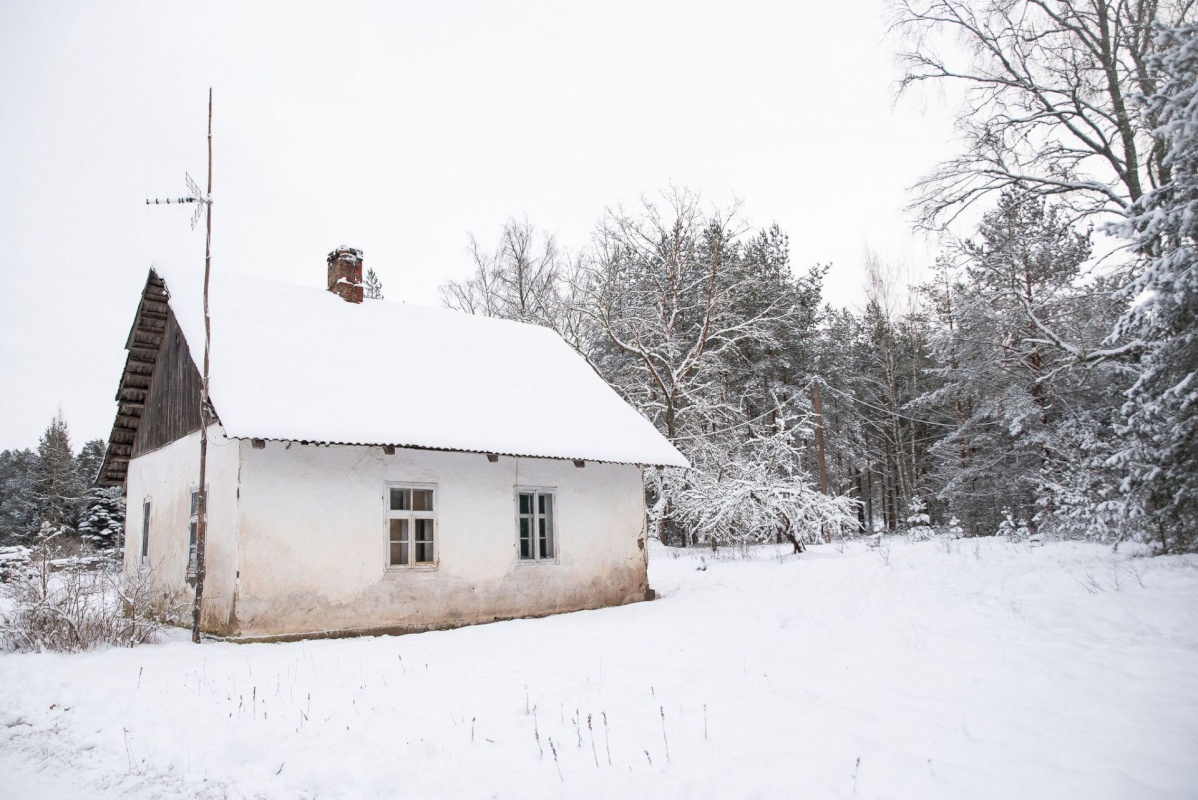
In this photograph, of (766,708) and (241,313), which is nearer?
Answer: (766,708)

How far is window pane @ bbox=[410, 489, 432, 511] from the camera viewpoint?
12.1 meters

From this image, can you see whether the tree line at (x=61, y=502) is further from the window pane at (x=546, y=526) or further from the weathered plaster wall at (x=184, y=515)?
the window pane at (x=546, y=526)

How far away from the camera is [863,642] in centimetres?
845

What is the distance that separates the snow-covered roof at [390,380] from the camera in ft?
36.2

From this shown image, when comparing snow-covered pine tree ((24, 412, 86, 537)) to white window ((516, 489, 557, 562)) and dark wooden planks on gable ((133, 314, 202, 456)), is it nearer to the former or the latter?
dark wooden planks on gable ((133, 314, 202, 456))

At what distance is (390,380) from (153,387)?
5699mm

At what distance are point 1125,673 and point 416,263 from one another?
86.7 metres

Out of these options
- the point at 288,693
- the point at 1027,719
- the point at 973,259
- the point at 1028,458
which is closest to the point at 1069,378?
the point at 1028,458

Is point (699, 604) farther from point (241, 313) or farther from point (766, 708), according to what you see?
point (241, 313)

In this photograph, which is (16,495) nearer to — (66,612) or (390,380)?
(390,380)

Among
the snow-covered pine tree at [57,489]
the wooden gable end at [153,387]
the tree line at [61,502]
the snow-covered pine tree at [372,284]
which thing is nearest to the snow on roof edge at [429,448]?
the wooden gable end at [153,387]

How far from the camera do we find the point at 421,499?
1217cm

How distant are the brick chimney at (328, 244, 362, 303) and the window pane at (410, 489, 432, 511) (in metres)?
4.92

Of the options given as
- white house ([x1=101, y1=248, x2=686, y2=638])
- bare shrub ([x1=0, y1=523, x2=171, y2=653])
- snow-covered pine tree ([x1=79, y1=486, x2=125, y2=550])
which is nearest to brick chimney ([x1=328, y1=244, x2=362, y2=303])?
white house ([x1=101, y1=248, x2=686, y2=638])
